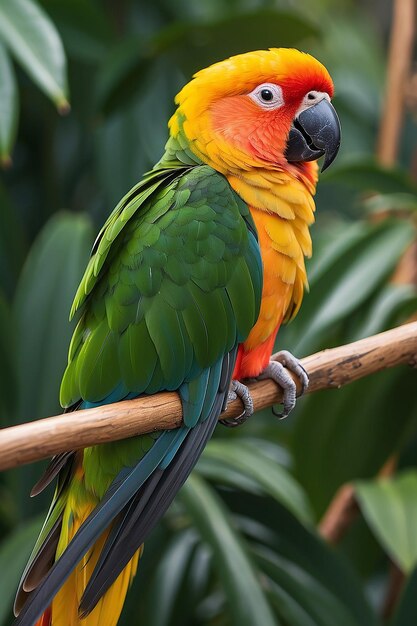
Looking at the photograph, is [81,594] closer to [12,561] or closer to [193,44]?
[12,561]

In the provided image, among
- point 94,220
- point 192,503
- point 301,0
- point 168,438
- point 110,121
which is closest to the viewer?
point 168,438

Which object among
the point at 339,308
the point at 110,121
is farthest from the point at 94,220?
the point at 339,308

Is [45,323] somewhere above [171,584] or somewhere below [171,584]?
above

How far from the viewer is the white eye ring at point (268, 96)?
1147mm

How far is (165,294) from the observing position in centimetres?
103

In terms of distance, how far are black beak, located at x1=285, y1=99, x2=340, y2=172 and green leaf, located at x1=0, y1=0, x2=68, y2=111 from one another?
0.34m

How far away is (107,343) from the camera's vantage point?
1.03 metres

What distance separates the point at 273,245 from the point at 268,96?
0.22 meters

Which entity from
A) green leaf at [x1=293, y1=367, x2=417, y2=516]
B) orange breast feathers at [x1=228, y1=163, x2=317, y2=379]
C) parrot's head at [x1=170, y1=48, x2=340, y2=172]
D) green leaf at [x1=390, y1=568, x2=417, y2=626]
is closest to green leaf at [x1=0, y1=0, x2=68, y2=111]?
parrot's head at [x1=170, y1=48, x2=340, y2=172]

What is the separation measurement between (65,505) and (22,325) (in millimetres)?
522

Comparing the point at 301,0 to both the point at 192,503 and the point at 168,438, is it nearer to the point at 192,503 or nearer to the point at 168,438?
the point at 192,503

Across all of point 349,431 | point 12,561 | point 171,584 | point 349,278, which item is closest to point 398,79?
point 349,278

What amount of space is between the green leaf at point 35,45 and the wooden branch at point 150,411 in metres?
0.50

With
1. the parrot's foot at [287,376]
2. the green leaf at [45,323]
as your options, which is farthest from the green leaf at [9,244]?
the parrot's foot at [287,376]
